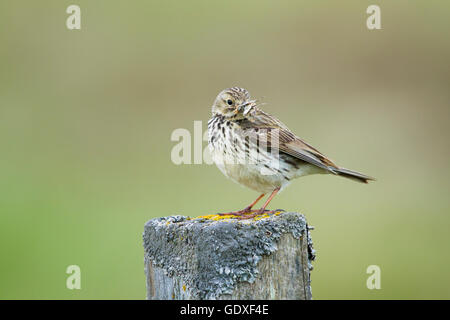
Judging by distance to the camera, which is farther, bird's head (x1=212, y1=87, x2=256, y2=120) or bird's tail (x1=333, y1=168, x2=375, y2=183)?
bird's tail (x1=333, y1=168, x2=375, y2=183)

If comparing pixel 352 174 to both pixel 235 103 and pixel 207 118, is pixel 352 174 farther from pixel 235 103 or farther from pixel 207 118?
pixel 207 118

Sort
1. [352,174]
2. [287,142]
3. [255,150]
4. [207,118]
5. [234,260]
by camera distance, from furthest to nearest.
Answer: [207,118] → [352,174] → [287,142] → [255,150] → [234,260]

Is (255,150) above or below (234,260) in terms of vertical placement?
above

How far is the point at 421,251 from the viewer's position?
41.8 feet

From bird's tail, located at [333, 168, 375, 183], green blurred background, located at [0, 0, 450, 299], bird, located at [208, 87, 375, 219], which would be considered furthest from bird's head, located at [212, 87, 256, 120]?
green blurred background, located at [0, 0, 450, 299]

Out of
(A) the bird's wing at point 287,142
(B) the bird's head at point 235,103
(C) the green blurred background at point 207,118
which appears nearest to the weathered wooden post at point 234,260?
(A) the bird's wing at point 287,142

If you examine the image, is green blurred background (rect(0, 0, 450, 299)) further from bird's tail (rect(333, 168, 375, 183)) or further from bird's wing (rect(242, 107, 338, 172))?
bird's wing (rect(242, 107, 338, 172))

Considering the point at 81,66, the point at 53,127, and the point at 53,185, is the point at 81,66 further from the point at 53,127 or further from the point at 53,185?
the point at 53,185

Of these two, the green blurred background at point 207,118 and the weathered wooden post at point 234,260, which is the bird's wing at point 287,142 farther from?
the green blurred background at point 207,118

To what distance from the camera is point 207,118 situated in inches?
558

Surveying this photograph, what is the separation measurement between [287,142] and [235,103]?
0.63 m

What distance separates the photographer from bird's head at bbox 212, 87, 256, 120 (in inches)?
253

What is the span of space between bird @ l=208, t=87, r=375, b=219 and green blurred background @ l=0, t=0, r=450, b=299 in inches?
201

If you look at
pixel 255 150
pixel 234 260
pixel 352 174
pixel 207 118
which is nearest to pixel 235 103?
pixel 255 150
